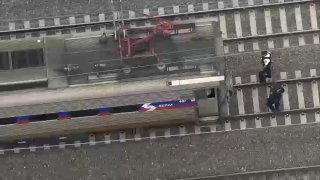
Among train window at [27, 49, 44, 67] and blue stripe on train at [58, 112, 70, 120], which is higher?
train window at [27, 49, 44, 67]

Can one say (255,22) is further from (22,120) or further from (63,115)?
(22,120)

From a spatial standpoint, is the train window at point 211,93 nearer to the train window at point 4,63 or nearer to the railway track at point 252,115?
the railway track at point 252,115

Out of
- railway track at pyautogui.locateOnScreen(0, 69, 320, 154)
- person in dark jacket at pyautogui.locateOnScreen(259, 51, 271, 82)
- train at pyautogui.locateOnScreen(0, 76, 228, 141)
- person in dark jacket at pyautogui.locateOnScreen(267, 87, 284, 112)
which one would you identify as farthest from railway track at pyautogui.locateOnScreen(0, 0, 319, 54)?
train at pyautogui.locateOnScreen(0, 76, 228, 141)

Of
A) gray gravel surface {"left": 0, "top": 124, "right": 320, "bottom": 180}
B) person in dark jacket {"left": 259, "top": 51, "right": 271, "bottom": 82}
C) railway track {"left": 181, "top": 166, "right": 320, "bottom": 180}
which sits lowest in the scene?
railway track {"left": 181, "top": 166, "right": 320, "bottom": 180}

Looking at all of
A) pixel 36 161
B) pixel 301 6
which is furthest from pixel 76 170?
pixel 301 6

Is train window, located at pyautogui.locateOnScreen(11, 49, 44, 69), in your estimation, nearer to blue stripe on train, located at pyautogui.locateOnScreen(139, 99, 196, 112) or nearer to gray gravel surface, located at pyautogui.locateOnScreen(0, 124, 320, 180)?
blue stripe on train, located at pyautogui.locateOnScreen(139, 99, 196, 112)
